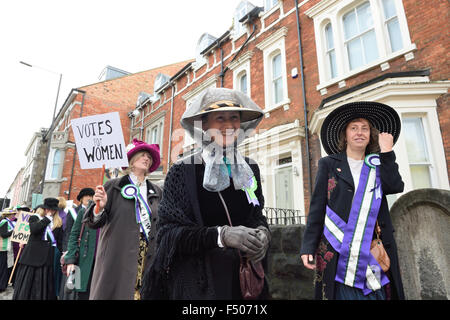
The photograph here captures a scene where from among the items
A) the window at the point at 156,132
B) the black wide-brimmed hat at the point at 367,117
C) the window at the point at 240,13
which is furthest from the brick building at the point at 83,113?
the black wide-brimmed hat at the point at 367,117

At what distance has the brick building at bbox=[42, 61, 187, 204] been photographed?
19.5 metres

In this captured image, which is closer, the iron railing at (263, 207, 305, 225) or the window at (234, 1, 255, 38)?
the iron railing at (263, 207, 305, 225)

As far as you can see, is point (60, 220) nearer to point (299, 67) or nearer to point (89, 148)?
point (89, 148)

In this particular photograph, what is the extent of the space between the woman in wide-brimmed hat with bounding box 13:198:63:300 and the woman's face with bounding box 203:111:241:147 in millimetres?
4885

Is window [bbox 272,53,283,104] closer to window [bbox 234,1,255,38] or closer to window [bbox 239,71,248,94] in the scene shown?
window [bbox 239,71,248,94]

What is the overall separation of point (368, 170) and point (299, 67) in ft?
25.8

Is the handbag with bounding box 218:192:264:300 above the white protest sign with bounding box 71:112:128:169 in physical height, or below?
below

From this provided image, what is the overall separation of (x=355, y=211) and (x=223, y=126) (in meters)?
1.25

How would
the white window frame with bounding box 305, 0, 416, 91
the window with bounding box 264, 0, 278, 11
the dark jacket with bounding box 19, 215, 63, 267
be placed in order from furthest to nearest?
the window with bounding box 264, 0, 278, 11, the white window frame with bounding box 305, 0, 416, 91, the dark jacket with bounding box 19, 215, 63, 267

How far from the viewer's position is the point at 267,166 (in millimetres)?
9680

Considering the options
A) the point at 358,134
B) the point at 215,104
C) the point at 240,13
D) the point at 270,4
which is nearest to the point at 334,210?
the point at 358,134

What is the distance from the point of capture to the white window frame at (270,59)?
9579 millimetres

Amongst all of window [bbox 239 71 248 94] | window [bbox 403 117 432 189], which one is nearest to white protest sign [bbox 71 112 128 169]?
window [bbox 403 117 432 189]

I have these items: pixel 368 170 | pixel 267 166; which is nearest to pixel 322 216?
pixel 368 170
